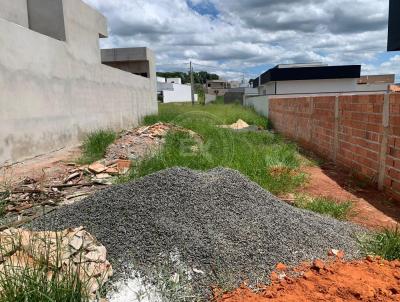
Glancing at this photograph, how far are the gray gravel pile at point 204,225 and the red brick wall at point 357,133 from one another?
5.68 ft

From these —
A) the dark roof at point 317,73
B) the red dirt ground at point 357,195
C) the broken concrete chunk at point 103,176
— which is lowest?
the red dirt ground at point 357,195

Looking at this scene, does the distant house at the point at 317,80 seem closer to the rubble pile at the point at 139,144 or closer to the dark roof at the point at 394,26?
the rubble pile at the point at 139,144

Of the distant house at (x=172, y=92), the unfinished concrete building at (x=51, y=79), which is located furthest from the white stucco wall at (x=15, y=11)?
the distant house at (x=172, y=92)

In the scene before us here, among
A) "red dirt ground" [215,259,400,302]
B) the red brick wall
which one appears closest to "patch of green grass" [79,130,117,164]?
the red brick wall

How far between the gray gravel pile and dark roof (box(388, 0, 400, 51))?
7.26 meters

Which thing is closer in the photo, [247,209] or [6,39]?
[247,209]

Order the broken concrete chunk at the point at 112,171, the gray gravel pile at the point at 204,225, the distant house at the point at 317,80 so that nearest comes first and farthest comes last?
the gray gravel pile at the point at 204,225, the broken concrete chunk at the point at 112,171, the distant house at the point at 317,80

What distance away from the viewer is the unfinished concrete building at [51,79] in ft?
21.9

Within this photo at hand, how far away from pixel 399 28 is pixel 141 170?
24.8 ft

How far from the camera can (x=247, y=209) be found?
331 cm

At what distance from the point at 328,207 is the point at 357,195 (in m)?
1.07

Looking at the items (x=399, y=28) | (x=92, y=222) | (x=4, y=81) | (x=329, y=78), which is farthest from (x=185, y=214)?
(x=329, y=78)

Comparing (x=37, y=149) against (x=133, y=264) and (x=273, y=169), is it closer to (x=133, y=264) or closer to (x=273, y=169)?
(x=273, y=169)

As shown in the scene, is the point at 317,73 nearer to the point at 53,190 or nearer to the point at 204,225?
the point at 53,190
